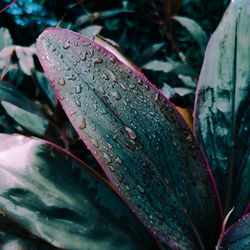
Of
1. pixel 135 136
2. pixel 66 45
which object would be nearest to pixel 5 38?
pixel 66 45

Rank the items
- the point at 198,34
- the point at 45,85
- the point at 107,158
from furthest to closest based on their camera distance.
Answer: the point at 198,34, the point at 45,85, the point at 107,158

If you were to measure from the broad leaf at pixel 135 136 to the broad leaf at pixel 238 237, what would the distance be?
5cm

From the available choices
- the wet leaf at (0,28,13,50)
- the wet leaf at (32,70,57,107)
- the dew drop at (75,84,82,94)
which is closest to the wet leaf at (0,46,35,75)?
the wet leaf at (32,70,57,107)

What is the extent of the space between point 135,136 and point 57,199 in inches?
5.5

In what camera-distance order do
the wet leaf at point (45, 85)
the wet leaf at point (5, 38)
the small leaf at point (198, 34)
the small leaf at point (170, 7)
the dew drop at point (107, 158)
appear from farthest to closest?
the small leaf at point (170, 7) < the wet leaf at point (5, 38) < the small leaf at point (198, 34) < the wet leaf at point (45, 85) < the dew drop at point (107, 158)

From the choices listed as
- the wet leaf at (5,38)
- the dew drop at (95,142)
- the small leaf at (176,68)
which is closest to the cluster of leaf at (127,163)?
the dew drop at (95,142)

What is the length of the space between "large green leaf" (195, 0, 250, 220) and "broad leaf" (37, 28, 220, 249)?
0.06 metres

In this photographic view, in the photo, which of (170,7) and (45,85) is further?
(170,7)

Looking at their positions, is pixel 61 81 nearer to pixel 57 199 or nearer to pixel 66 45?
pixel 66 45

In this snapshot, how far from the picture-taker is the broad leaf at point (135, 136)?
39 cm

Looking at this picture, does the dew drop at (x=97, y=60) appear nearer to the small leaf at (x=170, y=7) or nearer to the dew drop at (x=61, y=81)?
the dew drop at (x=61, y=81)

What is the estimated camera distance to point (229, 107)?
19.4 inches

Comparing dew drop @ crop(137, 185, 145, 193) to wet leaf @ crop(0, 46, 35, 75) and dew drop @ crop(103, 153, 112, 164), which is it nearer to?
dew drop @ crop(103, 153, 112, 164)

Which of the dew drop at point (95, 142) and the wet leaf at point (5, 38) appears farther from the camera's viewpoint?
the wet leaf at point (5, 38)
